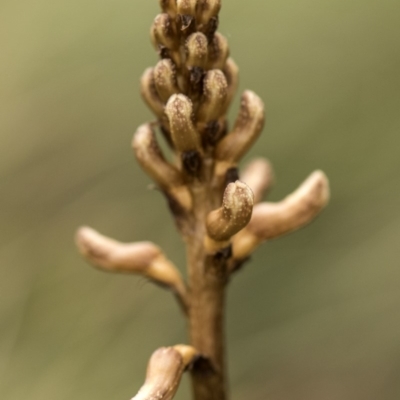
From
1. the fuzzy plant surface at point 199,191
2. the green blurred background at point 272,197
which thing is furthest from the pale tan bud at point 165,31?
the green blurred background at point 272,197

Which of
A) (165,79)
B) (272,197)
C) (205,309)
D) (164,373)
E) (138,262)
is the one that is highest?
(272,197)

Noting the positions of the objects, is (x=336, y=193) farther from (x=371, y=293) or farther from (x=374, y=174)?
(x=371, y=293)

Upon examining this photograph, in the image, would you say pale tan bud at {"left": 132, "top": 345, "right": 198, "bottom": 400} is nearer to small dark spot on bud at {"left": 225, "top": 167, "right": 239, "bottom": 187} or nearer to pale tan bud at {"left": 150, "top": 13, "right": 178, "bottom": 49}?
small dark spot on bud at {"left": 225, "top": 167, "right": 239, "bottom": 187}

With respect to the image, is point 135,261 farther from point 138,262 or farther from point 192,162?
point 192,162

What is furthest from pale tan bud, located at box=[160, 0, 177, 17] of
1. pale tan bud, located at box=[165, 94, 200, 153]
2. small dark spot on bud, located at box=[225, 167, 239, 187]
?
small dark spot on bud, located at box=[225, 167, 239, 187]

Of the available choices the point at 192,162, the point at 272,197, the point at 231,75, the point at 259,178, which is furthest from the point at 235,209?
the point at 272,197

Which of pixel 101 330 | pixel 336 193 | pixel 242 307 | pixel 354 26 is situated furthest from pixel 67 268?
pixel 354 26

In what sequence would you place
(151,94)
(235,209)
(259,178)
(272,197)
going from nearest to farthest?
(235,209) < (151,94) < (259,178) < (272,197)

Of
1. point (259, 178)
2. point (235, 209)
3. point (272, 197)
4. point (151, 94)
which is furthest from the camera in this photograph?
point (272, 197)
